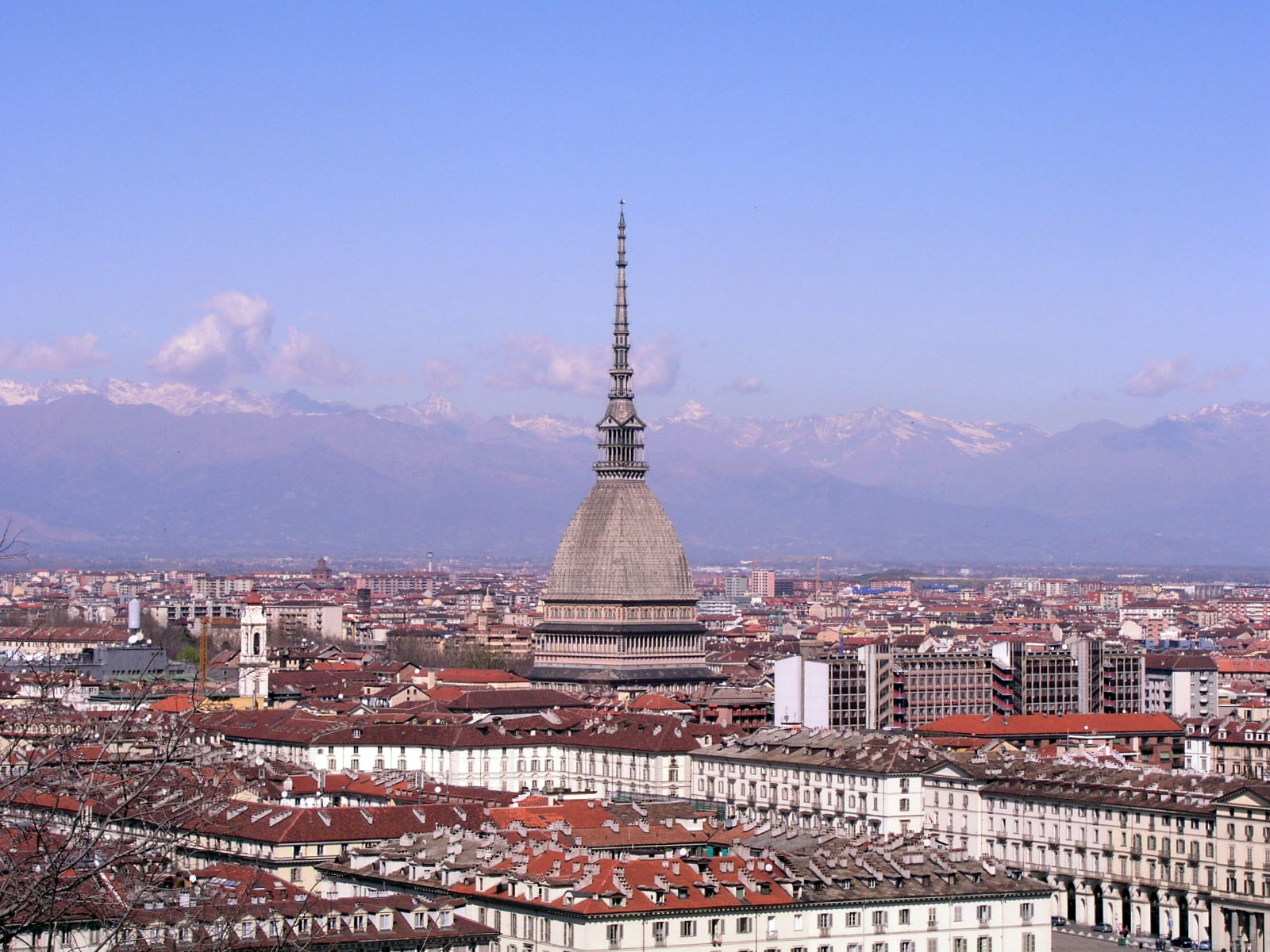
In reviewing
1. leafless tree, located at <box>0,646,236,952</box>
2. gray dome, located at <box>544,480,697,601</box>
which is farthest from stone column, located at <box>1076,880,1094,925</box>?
gray dome, located at <box>544,480,697,601</box>

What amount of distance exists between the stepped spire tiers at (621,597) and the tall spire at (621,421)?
0.05 meters

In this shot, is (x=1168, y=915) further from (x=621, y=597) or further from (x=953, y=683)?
(x=621, y=597)

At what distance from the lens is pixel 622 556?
128 m

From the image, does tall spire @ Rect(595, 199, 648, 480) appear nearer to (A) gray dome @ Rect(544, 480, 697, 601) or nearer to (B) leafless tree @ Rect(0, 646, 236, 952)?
(A) gray dome @ Rect(544, 480, 697, 601)

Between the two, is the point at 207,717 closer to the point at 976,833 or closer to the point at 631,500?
the point at 976,833

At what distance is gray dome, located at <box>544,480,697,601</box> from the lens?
12681 cm

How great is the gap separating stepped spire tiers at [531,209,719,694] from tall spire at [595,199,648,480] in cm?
5

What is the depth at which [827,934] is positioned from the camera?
47.2 metres

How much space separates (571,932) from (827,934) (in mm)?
5155

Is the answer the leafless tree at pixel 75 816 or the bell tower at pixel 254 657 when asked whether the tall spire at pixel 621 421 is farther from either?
the leafless tree at pixel 75 816

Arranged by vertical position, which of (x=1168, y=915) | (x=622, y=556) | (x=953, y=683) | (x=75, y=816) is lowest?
(x=1168, y=915)

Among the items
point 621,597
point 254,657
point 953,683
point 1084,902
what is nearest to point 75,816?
point 1084,902

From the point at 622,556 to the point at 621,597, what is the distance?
245cm

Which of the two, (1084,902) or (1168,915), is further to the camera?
(1084,902)
